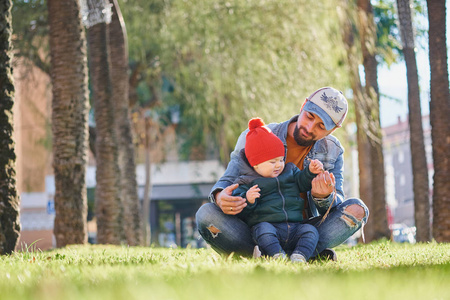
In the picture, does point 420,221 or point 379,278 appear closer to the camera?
point 379,278

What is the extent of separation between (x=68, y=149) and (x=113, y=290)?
21.4ft

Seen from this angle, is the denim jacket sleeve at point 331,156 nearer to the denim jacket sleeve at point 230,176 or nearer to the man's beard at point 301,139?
the man's beard at point 301,139

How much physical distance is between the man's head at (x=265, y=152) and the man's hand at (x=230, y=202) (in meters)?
0.23

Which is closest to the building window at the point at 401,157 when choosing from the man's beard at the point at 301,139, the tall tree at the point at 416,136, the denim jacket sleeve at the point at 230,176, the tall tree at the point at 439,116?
the tall tree at the point at 416,136

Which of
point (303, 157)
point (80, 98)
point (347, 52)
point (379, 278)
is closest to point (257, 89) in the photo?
point (347, 52)

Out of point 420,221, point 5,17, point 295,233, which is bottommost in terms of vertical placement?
point 420,221

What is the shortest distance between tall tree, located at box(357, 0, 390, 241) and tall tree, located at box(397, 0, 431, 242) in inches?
28.9

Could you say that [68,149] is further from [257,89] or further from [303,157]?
[257,89]

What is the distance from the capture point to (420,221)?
12.1 m

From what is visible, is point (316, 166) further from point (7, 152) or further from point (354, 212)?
point (7, 152)

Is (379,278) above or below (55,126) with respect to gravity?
below

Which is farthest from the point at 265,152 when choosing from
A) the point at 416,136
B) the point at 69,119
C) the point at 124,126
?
the point at 124,126

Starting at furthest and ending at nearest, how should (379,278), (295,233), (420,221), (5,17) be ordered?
(420,221) < (5,17) < (295,233) < (379,278)

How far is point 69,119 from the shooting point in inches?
361
